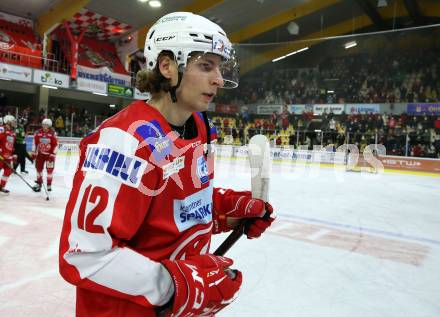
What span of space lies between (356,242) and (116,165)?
127 inches

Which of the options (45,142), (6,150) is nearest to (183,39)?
(45,142)

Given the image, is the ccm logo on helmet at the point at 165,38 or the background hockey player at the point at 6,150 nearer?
the ccm logo on helmet at the point at 165,38

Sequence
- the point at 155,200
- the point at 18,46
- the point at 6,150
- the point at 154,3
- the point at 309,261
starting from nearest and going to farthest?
the point at 155,200, the point at 309,261, the point at 6,150, the point at 18,46, the point at 154,3

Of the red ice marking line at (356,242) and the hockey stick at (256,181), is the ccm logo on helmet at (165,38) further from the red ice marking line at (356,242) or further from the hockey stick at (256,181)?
the red ice marking line at (356,242)

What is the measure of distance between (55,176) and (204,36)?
7.16m

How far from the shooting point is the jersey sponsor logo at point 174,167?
93 centimetres

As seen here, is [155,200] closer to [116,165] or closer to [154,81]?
[116,165]

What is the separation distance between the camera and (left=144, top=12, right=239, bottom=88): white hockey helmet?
1044 mm

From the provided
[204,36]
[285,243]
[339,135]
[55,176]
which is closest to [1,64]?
[55,176]

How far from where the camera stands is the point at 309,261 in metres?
2.93

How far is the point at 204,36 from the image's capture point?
1.07 meters

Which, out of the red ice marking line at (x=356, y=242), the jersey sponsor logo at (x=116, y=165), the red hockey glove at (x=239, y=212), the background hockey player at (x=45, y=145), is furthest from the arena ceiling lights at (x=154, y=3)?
the jersey sponsor logo at (x=116, y=165)

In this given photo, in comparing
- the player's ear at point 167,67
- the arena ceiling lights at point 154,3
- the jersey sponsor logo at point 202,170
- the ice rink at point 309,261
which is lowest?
the ice rink at point 309,261

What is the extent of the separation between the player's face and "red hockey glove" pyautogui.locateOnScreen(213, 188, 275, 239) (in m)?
0.44
